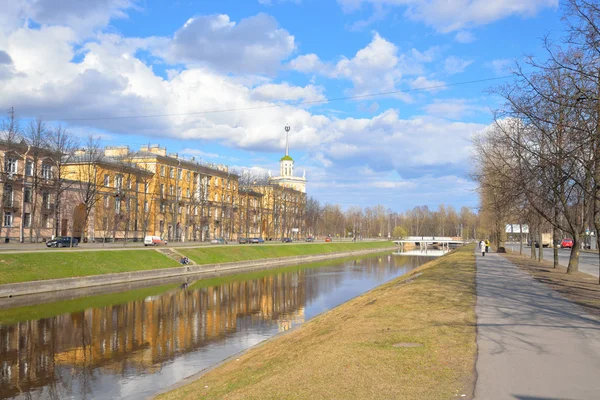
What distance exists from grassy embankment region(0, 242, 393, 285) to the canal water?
4.29 m

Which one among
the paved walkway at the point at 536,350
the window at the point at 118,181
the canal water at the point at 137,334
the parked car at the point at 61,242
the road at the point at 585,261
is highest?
the window at the point at 118,181

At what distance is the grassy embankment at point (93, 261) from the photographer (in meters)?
30.9

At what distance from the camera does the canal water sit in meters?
14.2

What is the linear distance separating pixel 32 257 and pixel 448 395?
3254 centimetres

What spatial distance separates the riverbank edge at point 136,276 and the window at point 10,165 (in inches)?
999

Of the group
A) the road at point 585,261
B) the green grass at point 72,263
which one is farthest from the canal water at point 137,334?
the road at point 585,261

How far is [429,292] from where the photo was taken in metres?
20.7

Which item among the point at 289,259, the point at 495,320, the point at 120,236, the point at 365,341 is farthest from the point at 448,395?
the point at 120,236

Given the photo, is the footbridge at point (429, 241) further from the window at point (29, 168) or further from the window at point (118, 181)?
the window at point (29, 168)

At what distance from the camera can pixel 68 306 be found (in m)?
27.2

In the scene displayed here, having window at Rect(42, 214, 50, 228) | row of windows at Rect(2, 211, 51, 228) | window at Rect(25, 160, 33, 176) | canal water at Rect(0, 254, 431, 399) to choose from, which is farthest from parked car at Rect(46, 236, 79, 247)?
canal water at Rect(0, 254, 431, 399)

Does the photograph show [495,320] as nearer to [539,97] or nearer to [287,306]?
[539,97]

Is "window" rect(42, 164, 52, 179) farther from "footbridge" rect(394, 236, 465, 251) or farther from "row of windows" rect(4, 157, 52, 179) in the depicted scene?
"footbridge" rect(394, 236, 465, 251)

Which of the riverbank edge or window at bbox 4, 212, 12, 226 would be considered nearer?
the riverbank edge
